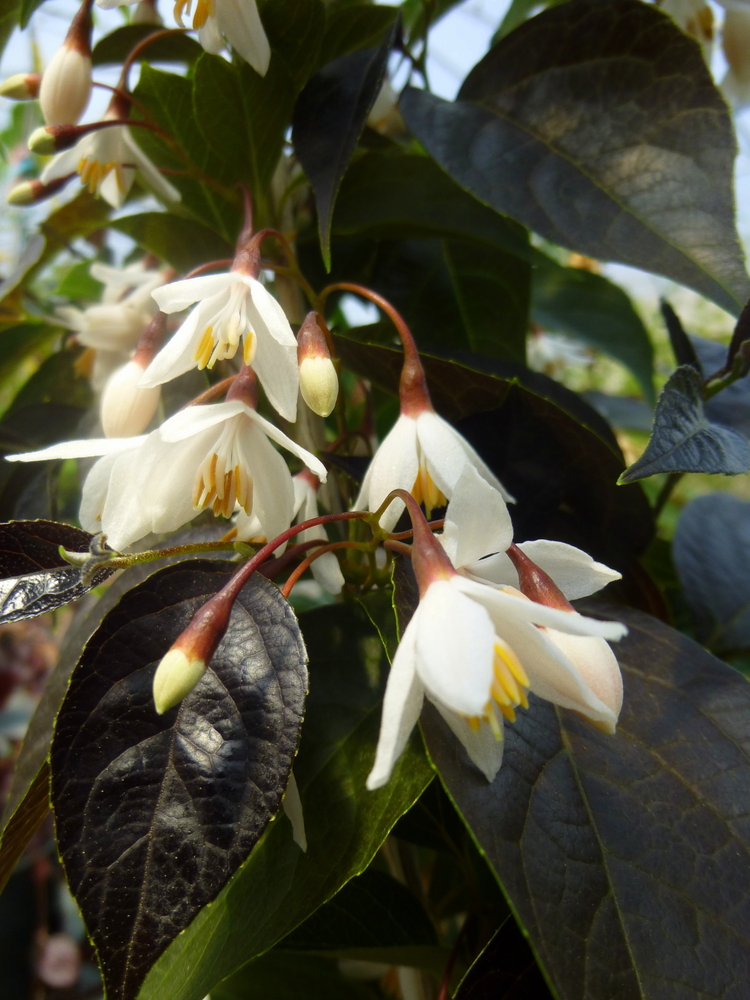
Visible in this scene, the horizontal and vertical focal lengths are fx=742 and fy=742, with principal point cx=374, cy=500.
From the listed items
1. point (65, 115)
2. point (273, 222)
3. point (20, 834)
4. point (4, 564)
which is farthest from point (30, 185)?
point (20, 834)

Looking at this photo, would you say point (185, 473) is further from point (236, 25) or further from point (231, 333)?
point (236, 25)

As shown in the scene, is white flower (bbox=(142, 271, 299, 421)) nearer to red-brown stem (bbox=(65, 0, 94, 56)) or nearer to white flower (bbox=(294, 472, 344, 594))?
white flower (bbox=(294, 472, 344, 594))

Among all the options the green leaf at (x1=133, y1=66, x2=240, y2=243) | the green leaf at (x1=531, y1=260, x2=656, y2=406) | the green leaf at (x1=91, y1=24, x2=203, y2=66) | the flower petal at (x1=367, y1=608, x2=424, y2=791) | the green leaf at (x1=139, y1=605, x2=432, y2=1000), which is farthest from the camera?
the green leaf at (x1=531, y1=260, x2=656, y2=406)

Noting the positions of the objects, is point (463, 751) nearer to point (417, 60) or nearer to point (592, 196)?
point (592, 196)

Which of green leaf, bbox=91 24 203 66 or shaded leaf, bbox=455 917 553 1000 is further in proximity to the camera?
green leaf, bbox=91 24 203 66

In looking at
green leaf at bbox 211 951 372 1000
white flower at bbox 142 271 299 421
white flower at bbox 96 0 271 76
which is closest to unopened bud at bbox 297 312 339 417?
white flower at bbox 142 271 299 421

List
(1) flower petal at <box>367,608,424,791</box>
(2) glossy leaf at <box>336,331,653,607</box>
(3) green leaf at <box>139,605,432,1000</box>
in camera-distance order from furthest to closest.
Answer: (2) glossy leaf at <box>336,331,653,607</box> < (3) green leaf at <box>139,605,432,1000</box> < (1) flower petal at <box>367,608,424,791</box>

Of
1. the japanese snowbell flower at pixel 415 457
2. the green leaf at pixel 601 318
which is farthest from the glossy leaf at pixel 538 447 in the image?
the green leaf at pixel 601 318
